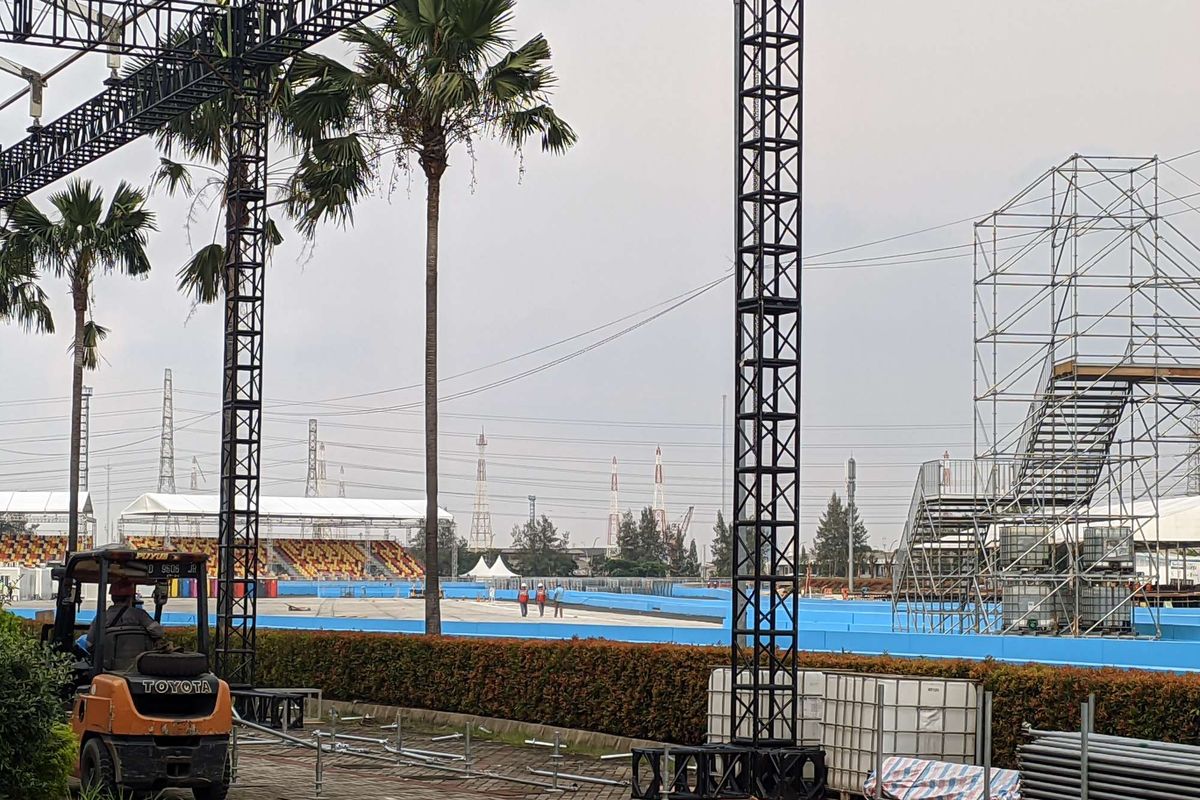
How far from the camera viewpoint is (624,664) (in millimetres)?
18953

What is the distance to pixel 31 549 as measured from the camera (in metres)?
83.1

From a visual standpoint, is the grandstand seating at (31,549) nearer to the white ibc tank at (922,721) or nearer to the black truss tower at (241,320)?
the black truss tower at (241,320)

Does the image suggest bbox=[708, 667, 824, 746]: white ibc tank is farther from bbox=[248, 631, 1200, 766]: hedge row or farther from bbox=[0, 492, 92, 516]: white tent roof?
bbox=[0, 492, 92, 516]: white tent roof

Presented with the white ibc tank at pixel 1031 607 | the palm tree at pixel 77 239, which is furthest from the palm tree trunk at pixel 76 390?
the white ibc tank at pixel 1031 607

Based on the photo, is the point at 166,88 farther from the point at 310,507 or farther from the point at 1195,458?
the point at 310,507

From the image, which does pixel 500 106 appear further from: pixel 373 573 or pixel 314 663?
pixel 373 573

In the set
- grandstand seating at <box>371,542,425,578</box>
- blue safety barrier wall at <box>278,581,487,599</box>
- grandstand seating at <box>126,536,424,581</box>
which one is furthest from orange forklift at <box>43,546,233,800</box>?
grandstand seating at <box>371,542,425,578</box>

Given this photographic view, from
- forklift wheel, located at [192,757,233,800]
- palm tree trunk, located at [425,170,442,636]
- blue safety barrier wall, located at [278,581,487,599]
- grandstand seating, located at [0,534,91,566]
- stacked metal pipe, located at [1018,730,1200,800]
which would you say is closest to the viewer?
stacked metal pipe, located at [1018,730,1200,800]

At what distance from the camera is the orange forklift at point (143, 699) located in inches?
516

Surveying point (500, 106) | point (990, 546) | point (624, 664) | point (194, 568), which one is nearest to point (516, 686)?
point (624, 664)

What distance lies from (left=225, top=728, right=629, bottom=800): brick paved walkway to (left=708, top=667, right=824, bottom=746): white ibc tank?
1196mm

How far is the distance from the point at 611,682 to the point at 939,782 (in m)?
6.12

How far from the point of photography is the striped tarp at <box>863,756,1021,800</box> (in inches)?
527

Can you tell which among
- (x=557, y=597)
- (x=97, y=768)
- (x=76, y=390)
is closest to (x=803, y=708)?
(x=97, y=768)
